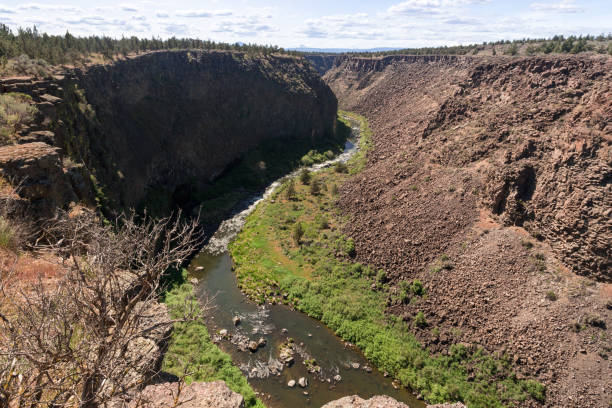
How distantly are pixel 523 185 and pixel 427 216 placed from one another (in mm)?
9368

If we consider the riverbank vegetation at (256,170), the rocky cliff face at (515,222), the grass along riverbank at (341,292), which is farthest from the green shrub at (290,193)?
the rocky cliff face at (515,222)

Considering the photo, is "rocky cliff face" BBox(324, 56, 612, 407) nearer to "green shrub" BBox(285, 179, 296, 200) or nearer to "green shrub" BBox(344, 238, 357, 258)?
"green shrub" BBox(344, 238, 357, 258)

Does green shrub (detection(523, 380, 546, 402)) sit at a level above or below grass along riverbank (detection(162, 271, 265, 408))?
above

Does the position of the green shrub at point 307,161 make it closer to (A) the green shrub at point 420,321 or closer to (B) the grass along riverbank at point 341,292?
(B) the grass along riverbank at point 341,292

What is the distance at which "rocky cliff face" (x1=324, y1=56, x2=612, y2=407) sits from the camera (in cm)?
2309

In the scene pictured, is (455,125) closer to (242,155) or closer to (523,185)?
(523,185)

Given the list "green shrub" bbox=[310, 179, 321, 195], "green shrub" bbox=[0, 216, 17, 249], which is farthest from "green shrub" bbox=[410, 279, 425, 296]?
"green shrub" bbox=[0, 216, 17, 249]

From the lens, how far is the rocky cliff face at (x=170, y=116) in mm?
31328

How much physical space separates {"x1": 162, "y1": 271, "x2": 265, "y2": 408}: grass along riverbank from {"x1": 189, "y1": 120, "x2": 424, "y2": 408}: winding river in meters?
0.78

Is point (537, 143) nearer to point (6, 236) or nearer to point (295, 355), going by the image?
point (295, 355)

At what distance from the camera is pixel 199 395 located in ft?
49.5

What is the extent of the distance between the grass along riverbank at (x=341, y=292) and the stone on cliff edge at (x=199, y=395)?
14.0 meters

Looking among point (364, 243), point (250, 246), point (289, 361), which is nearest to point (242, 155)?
point (250, 246)

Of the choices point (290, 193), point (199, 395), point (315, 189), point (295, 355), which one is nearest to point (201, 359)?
point (295, 355)
